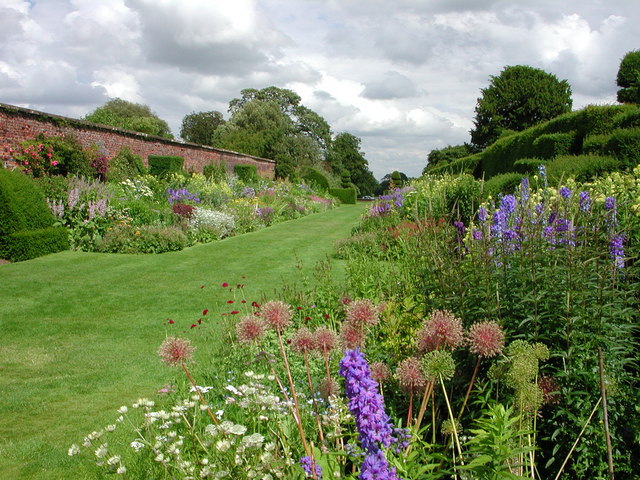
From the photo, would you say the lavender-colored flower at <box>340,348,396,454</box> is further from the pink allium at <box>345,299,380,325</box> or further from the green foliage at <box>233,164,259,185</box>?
the green foliage at <box>233,164,259,185</box>

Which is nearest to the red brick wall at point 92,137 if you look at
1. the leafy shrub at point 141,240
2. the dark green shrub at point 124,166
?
the dark green shrub at point 124,166

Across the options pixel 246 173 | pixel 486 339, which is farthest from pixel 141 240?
pixel 246 173

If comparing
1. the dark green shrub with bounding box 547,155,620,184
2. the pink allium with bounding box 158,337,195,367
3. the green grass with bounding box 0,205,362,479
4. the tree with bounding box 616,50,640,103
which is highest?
the tree with bounding box 616,50,640,103

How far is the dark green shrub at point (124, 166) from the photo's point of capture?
17.1 metres

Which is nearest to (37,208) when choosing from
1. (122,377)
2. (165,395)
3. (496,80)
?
(122,377)

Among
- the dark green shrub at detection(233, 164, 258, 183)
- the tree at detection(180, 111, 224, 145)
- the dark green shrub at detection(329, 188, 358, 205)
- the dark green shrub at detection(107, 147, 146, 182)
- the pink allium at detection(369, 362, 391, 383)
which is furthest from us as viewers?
the tree at detection(180, 111, 224, 145)

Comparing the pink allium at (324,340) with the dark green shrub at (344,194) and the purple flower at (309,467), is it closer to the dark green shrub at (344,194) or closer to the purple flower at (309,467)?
the purple flower at (309,467)

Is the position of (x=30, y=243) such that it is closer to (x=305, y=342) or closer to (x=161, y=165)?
(x=305, y=342)

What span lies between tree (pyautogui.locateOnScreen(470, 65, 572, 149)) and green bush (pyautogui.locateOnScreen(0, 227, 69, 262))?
32.8m

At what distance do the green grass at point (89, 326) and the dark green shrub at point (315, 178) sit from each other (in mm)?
23372

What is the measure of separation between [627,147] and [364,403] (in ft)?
31.2

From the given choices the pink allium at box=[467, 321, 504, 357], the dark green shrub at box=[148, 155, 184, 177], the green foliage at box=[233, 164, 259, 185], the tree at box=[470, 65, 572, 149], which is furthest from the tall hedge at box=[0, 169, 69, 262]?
the tree at box=[470, 65, 572, 149]

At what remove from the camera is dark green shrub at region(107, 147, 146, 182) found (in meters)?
17.1

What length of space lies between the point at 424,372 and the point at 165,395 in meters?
2.89
